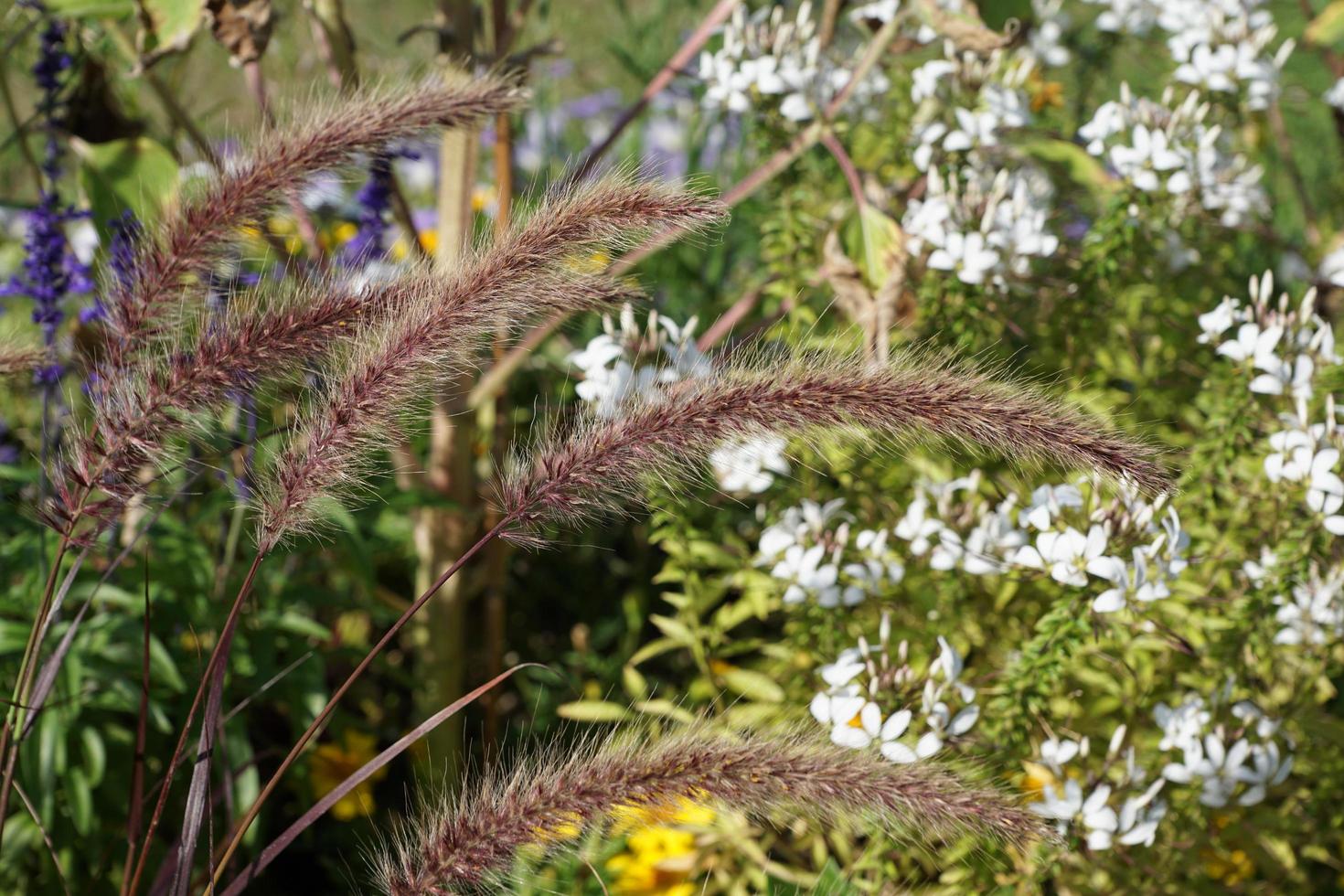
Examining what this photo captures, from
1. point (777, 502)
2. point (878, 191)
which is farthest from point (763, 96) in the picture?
point (777, 502)

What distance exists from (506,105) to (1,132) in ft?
12.4

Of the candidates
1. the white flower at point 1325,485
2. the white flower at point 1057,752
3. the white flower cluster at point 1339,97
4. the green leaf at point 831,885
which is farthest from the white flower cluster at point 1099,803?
the white flower cluster at point 1339,97

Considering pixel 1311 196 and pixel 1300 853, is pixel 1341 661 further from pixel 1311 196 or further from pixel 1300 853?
pixel 1311 196

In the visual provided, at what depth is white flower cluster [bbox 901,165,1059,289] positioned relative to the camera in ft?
5.69

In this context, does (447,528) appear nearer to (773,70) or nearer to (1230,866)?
(773,70)

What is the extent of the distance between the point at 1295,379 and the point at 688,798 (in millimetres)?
1090

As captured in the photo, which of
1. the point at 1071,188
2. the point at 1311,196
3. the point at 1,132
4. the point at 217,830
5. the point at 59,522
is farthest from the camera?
the point at 1,132

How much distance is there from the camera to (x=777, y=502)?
1895 millimetres

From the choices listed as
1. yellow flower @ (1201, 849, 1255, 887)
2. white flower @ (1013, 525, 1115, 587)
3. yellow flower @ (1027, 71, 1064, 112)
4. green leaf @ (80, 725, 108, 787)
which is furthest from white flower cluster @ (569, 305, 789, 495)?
yellow flower @ (1027, 71, 1064, 112)

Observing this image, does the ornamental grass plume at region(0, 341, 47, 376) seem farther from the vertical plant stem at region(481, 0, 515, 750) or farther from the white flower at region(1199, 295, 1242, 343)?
the white flower at region(1199, 295, 1242, 343)

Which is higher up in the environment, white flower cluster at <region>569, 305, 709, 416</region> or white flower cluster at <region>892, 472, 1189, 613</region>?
white flower cluster at <region>569, 305, 709, 416</region>

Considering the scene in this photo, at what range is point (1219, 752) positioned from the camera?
5.19 feet

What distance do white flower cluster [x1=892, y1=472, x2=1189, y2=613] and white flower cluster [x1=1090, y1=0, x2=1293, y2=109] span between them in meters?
0.90

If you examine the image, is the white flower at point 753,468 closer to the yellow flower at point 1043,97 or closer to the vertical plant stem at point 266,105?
the vertical plant stem at point 266,105
